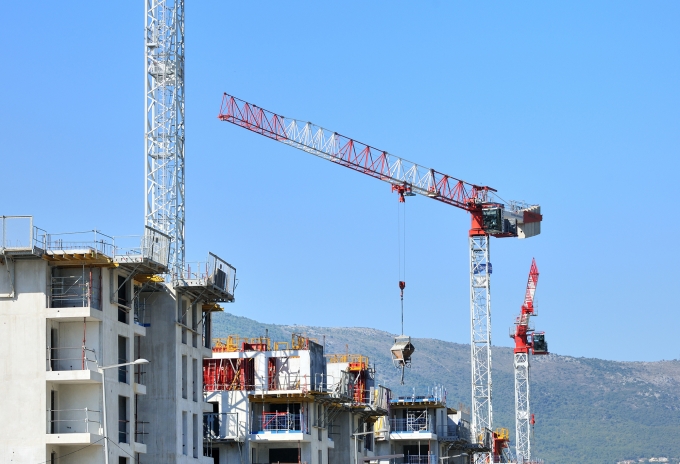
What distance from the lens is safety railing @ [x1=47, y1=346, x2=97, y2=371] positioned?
84.3 meters

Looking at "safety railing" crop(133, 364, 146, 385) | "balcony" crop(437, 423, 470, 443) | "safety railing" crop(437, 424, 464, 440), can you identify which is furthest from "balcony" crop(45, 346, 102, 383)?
"safety railing" crop(437, 424, 464, 440)

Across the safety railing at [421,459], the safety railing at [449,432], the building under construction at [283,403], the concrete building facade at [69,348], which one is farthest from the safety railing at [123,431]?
the safety railing at [449,432]

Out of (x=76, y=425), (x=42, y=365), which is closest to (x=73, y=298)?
(x=42, y=365)

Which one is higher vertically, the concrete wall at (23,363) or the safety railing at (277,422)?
the concrete wall at (23,363)

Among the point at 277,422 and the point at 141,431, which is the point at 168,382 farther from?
the point at 277,422

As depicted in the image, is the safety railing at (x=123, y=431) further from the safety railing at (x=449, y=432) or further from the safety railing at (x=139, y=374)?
the safety railing at (x=449, y=432)

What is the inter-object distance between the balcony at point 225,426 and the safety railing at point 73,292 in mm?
31155

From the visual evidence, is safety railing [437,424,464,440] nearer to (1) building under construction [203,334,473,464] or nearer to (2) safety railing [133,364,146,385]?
(1) building under construction [203,334,473,464]

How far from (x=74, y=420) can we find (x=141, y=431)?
11.7 metres

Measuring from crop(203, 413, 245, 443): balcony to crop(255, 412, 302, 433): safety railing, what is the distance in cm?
290

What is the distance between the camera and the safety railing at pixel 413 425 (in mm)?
152375

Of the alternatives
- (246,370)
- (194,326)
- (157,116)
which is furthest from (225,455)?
(157,116)

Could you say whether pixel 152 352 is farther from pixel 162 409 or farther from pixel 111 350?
pixel 111 350

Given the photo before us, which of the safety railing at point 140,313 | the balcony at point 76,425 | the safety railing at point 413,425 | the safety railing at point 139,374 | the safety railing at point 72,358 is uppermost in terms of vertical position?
the safety railing at point 140,313
